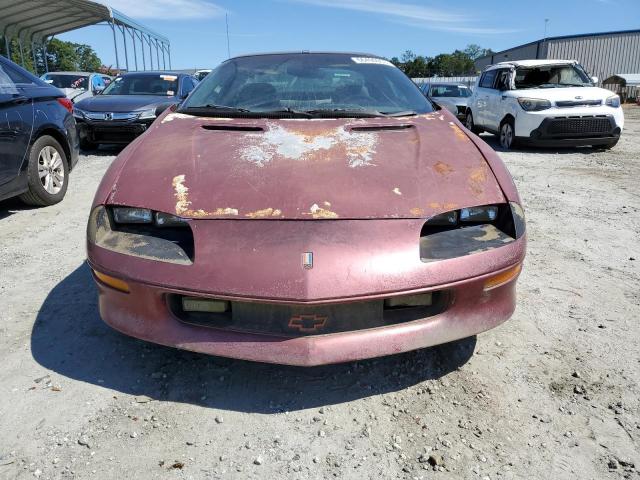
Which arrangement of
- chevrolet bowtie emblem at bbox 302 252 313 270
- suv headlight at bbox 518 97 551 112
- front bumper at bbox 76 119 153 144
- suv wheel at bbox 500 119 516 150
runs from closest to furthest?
chevrolet bowtie emblem at bbox 302 252 313 270 → front bumper at bbox 76 119 153 144 → suv headlight at bbox 518 97 551 112 → suv wheel at bbox 500 119 516 150

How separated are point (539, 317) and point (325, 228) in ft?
5.14

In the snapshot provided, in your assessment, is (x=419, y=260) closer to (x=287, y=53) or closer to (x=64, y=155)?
(x=287, y=53)

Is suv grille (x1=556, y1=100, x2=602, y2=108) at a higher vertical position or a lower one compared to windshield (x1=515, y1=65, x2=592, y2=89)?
lower

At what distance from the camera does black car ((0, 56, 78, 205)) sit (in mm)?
4516

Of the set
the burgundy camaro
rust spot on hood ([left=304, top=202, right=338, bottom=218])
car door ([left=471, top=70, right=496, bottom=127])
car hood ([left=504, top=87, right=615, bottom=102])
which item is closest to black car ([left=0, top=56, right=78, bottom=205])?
the burgundy camaro

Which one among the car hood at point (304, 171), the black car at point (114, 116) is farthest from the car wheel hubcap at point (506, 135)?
the car hood at point (304, 171)

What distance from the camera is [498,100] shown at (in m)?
10.0

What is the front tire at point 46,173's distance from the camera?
4914 mm

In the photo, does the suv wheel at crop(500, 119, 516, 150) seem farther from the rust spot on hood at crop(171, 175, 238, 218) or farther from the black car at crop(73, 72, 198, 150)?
the rust spot on hood at crop(171, 175, 238, 218)

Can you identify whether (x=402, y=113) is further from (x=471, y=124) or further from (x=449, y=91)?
(x=449, y=91)

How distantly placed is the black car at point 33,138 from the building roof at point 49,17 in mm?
15203

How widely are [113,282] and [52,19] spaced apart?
24.4m

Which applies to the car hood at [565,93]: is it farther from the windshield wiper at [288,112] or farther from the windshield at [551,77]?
the windshield wiper at [288,112]

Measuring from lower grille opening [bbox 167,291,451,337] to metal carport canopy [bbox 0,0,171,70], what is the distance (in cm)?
1953
